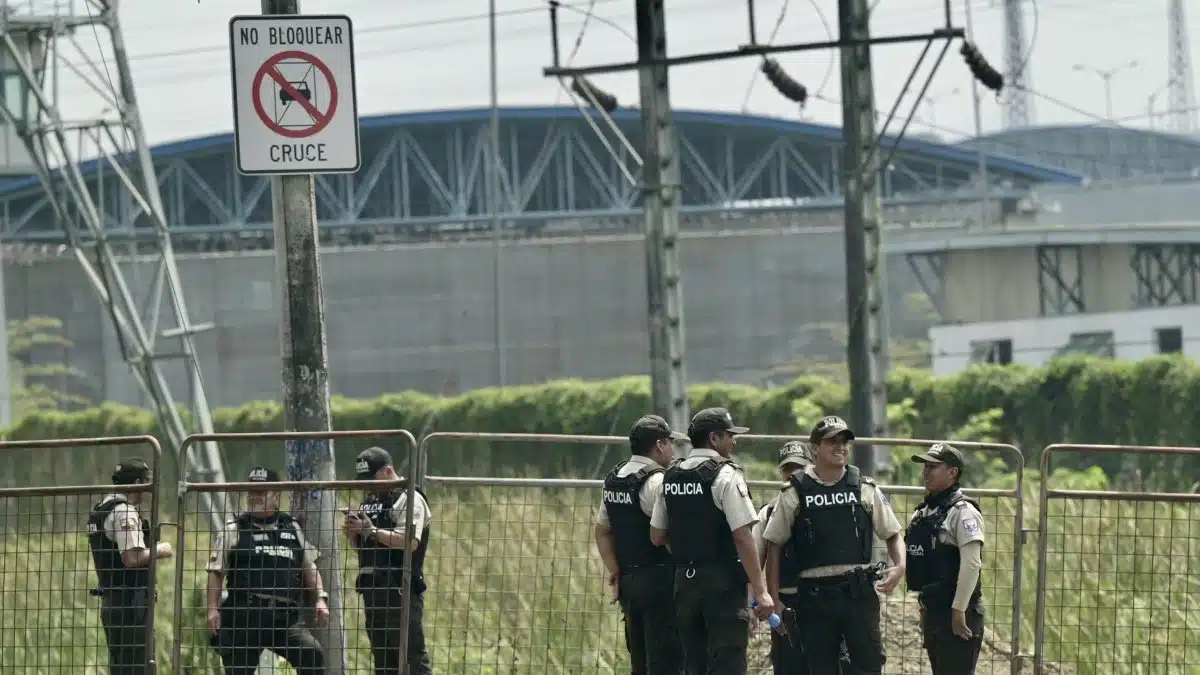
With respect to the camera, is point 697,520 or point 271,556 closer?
point 697,520

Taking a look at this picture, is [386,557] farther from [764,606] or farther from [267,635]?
[764,606]

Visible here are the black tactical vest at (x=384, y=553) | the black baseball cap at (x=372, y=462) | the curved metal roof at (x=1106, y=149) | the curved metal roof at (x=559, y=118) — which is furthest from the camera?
the curved metal roof at (x=1106, y=149)

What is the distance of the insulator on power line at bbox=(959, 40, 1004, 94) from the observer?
1858 cm

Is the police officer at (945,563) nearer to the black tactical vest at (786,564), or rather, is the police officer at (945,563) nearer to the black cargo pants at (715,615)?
the black tactical vest at (786,564)

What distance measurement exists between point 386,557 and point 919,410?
23.4 m

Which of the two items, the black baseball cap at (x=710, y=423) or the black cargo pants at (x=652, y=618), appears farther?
the black cargo pants at (x=652, y=618)

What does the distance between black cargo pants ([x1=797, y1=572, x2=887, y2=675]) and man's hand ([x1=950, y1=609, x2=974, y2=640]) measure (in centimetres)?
42

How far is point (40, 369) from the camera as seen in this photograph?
58.1 meters

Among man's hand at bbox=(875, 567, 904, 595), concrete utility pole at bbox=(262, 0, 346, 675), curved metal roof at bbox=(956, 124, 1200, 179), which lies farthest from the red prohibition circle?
curved metal roof at bbox=(956, 124, 1200, 179)

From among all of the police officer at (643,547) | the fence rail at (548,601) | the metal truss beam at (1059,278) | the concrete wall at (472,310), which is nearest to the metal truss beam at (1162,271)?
the metal truss beam at (1059,278)

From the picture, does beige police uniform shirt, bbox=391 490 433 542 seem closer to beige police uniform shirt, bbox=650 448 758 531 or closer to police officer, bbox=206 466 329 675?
police officer, bbox=206 466 329 675

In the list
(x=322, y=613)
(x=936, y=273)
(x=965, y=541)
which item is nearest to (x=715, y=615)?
(x=965, y=541)

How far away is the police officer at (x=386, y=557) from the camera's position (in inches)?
371

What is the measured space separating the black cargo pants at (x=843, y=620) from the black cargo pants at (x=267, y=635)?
2648 millimetres
